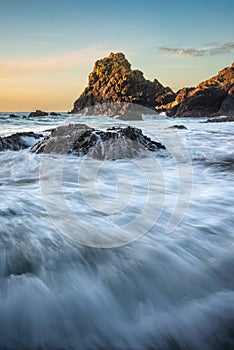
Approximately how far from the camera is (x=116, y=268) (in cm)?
174

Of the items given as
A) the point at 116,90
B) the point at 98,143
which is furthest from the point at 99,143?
the point at 116,90

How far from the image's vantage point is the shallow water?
124cm

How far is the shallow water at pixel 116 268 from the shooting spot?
4.08 feet

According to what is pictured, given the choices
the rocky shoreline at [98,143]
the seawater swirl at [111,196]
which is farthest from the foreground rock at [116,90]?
the seawater swirl at [111,196]

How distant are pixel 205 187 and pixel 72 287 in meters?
2.80

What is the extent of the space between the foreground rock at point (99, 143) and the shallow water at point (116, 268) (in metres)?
2.02

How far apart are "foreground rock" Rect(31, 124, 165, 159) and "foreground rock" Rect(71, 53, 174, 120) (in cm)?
5452

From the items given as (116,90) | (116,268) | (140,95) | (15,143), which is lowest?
(116,268)

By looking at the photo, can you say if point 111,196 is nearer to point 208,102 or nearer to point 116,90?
point 208,102

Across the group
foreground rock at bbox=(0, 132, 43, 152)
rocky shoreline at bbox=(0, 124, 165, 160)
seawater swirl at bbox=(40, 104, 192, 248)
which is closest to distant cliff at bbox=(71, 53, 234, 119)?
foreground rock at bbox=(0, 132, 43, 152)

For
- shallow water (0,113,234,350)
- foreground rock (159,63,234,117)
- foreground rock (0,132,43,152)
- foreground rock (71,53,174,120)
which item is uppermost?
foreground rock (71,53,174,120)

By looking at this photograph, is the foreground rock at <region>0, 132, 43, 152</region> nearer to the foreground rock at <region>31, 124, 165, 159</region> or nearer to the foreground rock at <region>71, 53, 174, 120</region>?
the foreground rock at <region>31, 124, 165, 159</region>

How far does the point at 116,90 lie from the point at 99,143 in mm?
73411

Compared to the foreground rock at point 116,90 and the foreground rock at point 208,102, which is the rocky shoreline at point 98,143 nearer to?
the foreground rock at point 208,102
